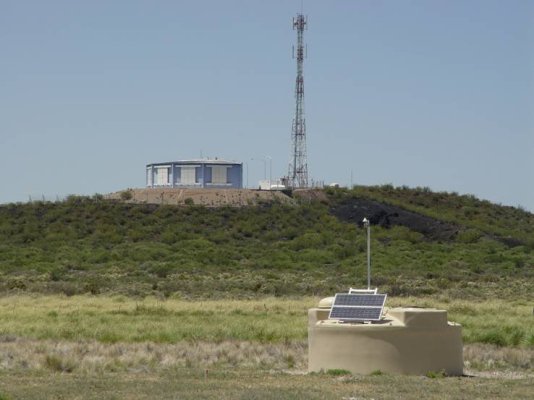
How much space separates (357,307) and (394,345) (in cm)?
123

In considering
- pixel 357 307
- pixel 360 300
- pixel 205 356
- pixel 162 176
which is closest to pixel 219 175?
pixel 162 176

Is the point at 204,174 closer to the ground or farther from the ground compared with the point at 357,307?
farther from the ground

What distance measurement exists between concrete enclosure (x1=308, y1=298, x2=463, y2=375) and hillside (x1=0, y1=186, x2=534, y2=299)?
28.5 metres

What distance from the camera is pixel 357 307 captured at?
24156 millimetres

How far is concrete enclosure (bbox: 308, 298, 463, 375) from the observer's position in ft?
76.6

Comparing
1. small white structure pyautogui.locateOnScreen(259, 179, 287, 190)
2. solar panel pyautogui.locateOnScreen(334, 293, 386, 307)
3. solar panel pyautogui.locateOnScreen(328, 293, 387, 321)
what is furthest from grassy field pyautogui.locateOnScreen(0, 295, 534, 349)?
small white structure pyautogui.locateOnScreen(259, 179, 287, 190)

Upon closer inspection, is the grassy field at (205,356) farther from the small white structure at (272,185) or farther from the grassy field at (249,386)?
the small white structure at (272,185)

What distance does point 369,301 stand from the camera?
24391 millimetres

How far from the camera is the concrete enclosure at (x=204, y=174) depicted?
101750mm

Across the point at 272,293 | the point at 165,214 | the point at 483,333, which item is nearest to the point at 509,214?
the point at 165,214

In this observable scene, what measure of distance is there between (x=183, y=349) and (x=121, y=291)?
25560 millimetres

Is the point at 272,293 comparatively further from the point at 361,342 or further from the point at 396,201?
the point at 396,201

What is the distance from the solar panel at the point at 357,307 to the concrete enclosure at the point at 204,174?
76744mm

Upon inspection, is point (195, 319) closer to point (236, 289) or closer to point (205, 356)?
point (205, 356)
